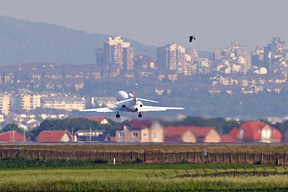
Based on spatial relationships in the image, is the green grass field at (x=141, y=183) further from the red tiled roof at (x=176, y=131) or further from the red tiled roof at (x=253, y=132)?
the red tiled roof at (x=176, y=131)

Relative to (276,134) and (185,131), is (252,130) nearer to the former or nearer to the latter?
(276,134)

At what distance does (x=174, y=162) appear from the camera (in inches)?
5468

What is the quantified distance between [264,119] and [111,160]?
5495cm

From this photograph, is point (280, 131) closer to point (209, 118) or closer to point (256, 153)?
point (209, 118)

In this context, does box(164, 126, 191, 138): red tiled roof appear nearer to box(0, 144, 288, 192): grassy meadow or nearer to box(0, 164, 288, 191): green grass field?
box(0, 144, 288, 192): grassy meadow

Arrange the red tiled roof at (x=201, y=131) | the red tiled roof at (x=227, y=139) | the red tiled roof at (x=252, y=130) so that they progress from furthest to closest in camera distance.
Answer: the red tiled roof at (x=201, y=131)
the red tiled roof at (x=252, y=130)
the red tiled roof at (x=227, y=139)

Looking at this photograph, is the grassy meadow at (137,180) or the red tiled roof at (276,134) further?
the red tiled roof at (276,134)

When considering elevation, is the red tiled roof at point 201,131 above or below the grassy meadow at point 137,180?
above

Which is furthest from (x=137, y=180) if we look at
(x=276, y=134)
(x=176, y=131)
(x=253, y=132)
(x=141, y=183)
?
(x=253, y=132)

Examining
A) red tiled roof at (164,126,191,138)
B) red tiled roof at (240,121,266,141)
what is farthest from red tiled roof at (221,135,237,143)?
red tiled roof at (164,126,191,138)

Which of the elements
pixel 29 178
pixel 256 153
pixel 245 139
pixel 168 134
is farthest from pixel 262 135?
pixel 29 178

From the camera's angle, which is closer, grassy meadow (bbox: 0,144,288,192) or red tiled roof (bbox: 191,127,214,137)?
grassy meadow (bbox: 0,144,288,192)

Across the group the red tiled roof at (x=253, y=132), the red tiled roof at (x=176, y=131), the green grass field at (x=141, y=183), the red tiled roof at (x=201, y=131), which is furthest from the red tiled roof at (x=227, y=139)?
the green grass field at (x=141, y=183)

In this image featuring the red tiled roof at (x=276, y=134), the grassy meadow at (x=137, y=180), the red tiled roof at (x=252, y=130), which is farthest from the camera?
the red tiled roof at (x=252, y=130)
